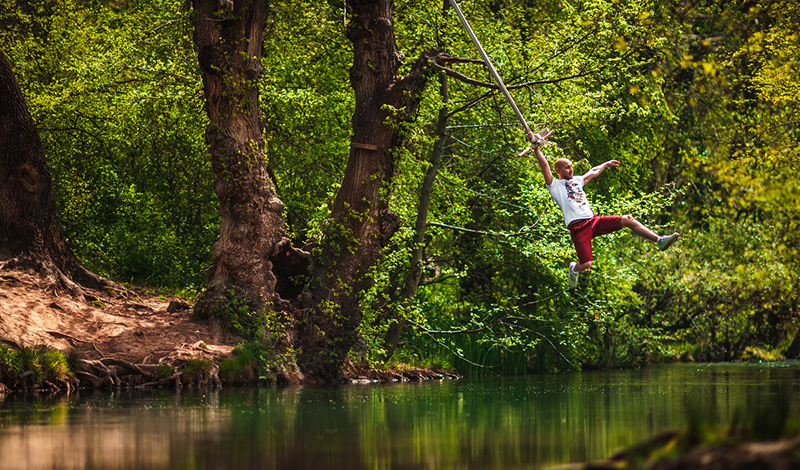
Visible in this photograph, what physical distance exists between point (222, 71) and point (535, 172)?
820 centimetres

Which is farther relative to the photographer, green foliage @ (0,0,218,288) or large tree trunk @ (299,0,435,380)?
green foliage @ (0,0,218,288)

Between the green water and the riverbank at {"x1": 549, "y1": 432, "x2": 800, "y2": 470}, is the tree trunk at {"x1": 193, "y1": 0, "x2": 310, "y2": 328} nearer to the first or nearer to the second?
the green water

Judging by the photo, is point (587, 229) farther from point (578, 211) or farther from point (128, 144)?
point (128, 144)

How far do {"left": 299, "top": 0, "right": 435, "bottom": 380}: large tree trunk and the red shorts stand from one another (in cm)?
466

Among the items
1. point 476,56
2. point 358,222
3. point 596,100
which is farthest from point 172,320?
point 596,100

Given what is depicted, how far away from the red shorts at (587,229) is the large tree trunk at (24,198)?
9252 millimetres

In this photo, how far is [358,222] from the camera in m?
17.0

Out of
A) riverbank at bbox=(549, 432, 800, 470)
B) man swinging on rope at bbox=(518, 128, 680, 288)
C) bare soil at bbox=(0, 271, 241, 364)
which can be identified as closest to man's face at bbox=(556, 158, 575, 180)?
man swinging on rope at bbox=(518, 128, 680, 288)

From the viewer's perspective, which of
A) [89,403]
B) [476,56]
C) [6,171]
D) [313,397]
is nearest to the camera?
[89,403]

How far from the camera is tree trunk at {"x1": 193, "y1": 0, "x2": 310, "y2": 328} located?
53.0 feet

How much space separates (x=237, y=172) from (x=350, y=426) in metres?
9.27

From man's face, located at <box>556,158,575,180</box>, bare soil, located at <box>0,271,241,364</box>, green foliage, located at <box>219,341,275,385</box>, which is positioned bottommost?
green foliage, located at <box>219,341,275,385</box>

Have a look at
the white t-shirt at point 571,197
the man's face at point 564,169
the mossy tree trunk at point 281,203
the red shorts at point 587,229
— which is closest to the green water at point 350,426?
the red shorts at point 587,229

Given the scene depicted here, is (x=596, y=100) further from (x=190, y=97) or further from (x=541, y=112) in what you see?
(x=190, y=97)
